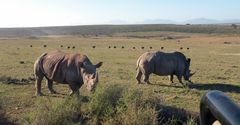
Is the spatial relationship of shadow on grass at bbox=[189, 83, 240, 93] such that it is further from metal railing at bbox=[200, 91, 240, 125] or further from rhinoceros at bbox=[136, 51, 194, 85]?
metal railing at bbox=[200, 91, 240, 125]

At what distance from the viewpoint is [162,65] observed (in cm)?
1847

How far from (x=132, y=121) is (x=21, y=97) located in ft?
22.2

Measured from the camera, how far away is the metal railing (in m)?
0.99

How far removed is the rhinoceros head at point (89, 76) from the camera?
11.8 metres

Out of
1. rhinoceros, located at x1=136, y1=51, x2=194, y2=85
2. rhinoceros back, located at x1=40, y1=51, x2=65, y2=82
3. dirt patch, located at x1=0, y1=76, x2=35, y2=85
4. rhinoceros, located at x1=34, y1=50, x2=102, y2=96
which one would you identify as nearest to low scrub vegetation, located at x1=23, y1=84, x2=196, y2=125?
rhinoceros, located at x1=34, y1=50, x2=102, y2=96

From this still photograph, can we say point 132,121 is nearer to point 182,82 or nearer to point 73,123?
point 73,123

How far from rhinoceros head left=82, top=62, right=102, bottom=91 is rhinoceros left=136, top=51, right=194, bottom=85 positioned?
5.86 m

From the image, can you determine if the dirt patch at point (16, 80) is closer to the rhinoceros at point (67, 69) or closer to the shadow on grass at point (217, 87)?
the rhinoceros at point (67, 69)

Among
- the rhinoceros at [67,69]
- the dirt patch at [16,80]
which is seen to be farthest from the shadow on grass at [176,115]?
the dirt patch at [16,80]

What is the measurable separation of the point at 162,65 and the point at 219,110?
688 inches

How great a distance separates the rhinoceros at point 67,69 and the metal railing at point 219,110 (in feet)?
36.0

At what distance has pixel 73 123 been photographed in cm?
866

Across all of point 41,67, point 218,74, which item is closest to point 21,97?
point 41,67

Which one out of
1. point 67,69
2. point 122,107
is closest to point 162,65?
point 67,69
